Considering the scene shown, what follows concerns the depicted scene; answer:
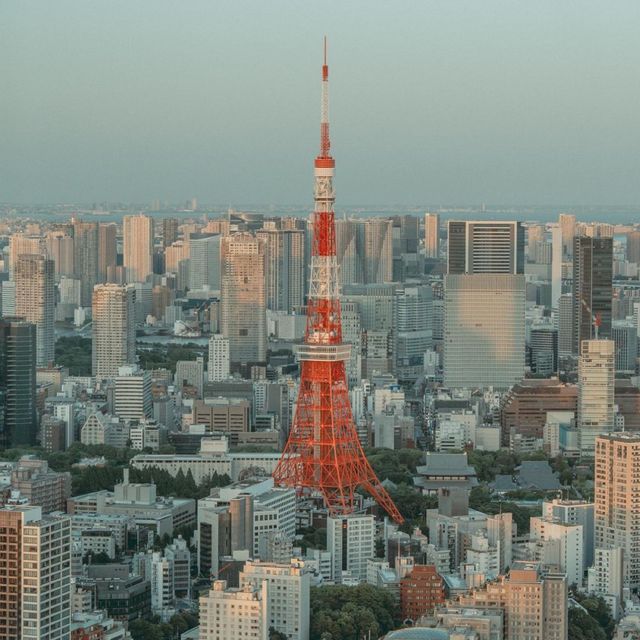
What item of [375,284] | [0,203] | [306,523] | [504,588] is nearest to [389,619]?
[504,588]

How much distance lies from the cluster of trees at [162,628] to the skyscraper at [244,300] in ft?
55.5

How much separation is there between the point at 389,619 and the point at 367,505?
181 inches

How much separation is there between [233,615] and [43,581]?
5.49 ft

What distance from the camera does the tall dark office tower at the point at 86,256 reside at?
37.8 m

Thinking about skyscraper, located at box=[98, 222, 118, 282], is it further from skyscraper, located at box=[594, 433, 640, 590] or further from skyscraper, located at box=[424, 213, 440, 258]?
skyscraper, located at box=[594, 433, 640, 590]

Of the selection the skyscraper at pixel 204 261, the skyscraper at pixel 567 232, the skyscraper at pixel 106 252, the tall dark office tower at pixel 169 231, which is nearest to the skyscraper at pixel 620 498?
the skyscraper at pixel 567 232

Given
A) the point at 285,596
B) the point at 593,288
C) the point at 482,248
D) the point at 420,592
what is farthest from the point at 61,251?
the point at 285,596

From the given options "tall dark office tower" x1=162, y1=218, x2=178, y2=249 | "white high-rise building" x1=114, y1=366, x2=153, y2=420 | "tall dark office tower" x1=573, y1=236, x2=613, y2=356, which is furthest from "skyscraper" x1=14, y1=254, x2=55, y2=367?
"tall dark office tower" x1=573, y1=236, x2=613, y2=356

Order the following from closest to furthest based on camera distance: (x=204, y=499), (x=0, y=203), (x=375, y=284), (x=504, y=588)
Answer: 1. (x=504, y=588)
2. (x=204, y=499)
3. (x=0, y=203)
4. (x=375, y=284)

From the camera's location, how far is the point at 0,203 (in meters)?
24.9

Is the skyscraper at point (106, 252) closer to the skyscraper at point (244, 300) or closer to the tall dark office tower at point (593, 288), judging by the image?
the skyscraper at point (244, 300)

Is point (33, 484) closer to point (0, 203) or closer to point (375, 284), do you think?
point (0, 203)

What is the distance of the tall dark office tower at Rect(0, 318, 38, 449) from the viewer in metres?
24.4

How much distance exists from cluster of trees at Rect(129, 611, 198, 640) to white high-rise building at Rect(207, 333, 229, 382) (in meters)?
15.4
